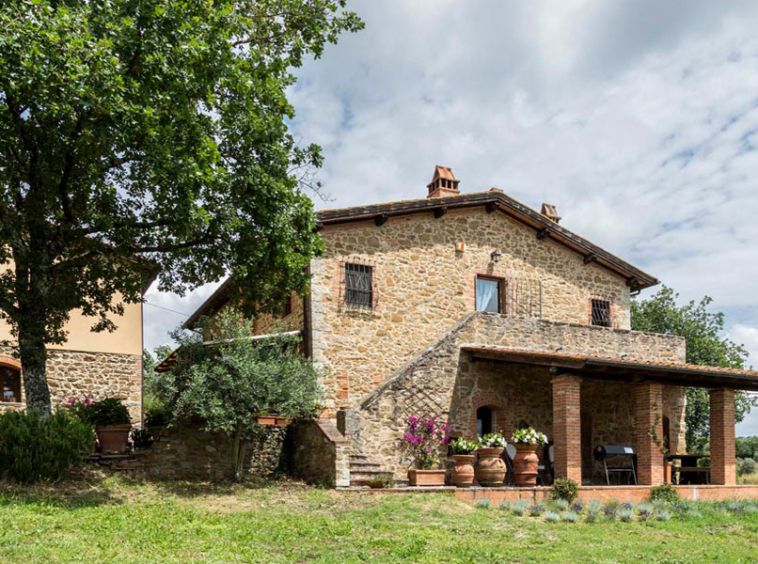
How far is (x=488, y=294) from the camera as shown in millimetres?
19922

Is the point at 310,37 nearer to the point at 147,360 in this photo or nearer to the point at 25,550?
the point at 25,550

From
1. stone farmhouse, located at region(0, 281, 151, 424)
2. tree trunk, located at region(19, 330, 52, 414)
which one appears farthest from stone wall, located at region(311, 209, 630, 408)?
tree trunk, located at region(19, 330, 52, 414)

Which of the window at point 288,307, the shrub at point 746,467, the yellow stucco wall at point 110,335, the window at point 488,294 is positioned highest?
the window at point 488,294

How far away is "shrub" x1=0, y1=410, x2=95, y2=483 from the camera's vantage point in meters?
11.6

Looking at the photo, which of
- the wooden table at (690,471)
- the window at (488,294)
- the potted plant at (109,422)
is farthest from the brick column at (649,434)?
the potted plant at (109,422)

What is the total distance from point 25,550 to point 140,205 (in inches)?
269

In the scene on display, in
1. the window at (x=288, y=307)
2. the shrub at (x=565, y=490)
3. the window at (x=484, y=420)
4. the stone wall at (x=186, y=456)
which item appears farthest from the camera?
the window at (x=288, y=307)

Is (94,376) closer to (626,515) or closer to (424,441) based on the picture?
(424,441)

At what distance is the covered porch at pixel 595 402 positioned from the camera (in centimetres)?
1517

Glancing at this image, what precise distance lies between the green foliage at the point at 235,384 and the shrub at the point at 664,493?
7.30 metres

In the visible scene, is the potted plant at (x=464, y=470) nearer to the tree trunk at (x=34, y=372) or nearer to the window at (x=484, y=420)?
the window at (x=484, y=420)

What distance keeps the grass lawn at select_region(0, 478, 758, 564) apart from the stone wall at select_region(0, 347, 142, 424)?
6380mm

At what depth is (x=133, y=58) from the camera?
36.6ft

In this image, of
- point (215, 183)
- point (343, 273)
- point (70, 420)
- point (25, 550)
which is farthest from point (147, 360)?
point (25, 550)
